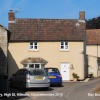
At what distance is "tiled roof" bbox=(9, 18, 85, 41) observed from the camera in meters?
44.0

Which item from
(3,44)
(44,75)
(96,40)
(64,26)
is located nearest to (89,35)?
(96,40)

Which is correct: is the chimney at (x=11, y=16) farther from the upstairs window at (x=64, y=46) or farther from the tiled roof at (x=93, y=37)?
the tiled roof at (x=93, y=37)

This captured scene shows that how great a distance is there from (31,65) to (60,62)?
361cm

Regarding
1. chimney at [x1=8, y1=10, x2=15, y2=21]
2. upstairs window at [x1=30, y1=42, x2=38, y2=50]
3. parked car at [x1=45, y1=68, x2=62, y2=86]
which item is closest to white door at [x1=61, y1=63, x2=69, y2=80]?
upstairs window at [x1=30, y1=42, x2=38, y2=50]

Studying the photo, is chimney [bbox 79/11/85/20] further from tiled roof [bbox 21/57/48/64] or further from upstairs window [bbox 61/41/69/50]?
tiled roof [bbox 21/57/48/64]

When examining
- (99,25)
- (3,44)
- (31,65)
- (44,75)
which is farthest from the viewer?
(99,25)

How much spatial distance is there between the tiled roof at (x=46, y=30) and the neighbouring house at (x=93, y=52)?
7.15m

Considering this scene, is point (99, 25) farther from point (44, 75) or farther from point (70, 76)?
point (44, 75)

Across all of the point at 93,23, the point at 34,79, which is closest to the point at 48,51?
the point at 34,79

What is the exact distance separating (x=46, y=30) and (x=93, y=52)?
10.6 m

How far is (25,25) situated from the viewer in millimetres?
45688

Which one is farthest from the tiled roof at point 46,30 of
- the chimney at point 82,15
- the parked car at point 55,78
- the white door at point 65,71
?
the parked car at point 55,78

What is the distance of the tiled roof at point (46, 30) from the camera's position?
44.0m

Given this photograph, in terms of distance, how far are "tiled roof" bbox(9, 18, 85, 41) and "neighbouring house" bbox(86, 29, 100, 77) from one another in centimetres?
715
